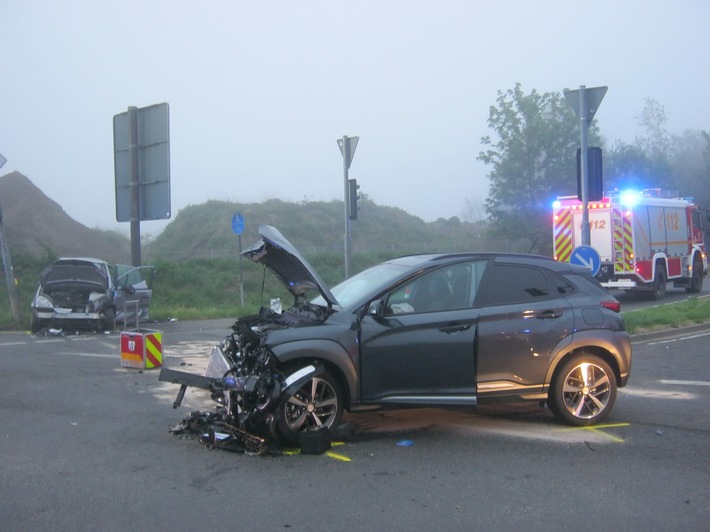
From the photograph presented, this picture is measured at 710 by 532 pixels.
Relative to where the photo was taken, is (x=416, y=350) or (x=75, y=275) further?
(x=75, y=275)

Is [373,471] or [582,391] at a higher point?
[582,391]

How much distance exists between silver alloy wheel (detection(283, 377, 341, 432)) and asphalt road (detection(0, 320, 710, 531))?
32 cm

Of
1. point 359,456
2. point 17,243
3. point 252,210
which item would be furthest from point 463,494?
point 252,210

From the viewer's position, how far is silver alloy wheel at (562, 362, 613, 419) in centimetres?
744

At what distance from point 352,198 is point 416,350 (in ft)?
32.7

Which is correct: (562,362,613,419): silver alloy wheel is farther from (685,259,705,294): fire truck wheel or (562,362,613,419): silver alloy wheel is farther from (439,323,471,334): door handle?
(685,259,705,294): fire truck wheel

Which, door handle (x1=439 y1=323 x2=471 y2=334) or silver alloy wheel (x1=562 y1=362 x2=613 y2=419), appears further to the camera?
silver alloy wheel (x1=562 y1=362 x2=613 y2=419)

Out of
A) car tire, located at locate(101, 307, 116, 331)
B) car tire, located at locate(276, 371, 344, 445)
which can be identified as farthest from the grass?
car tire, located at locate(101, 307, 116, 331)

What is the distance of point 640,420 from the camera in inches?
306

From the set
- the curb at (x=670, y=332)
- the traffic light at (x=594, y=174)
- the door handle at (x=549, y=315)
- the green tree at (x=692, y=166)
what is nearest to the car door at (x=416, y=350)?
the door handle at (x=549, y=315)

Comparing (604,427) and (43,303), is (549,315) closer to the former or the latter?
(604,427)

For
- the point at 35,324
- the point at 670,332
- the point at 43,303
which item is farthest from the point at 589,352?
the point at 35,324

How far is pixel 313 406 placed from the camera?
6.68m

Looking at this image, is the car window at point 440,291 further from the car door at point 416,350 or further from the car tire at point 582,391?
the car tire at point 582,391
